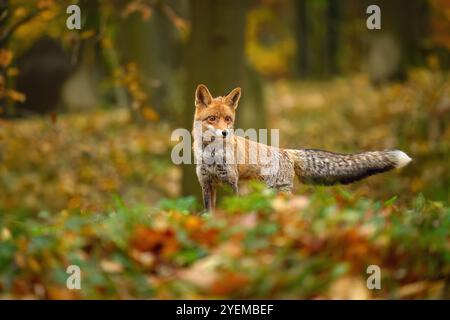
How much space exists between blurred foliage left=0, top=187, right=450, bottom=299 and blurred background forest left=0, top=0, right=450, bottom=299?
0.01 m

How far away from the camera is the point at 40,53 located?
2542 centimetres

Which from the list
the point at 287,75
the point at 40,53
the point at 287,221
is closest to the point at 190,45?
the point at 287,221

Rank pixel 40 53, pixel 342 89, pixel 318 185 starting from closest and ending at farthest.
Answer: pixel 318 185, pixel 40 53, pixel 342 89

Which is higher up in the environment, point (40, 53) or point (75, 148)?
point (40, 53)

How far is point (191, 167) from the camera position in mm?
12312

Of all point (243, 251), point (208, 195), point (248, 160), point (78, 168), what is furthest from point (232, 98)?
point (78, 168)

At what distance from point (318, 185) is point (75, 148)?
7954 mm

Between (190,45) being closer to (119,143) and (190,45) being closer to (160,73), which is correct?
(119,143)

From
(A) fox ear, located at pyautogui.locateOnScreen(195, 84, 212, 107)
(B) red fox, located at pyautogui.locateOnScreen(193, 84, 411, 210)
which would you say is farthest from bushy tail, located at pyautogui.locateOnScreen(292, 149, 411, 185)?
(A) fox ear, located at pyautogui.locateOnScreen(195, 84, 212, 107)

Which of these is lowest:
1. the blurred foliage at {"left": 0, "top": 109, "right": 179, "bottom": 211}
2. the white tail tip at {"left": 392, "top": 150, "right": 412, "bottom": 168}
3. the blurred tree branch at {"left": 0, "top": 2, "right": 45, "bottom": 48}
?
the blurred foliage at {"left": 0, "top": 109, "right": 179, "bottom": 211}

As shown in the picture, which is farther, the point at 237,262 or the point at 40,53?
the point at 40,53

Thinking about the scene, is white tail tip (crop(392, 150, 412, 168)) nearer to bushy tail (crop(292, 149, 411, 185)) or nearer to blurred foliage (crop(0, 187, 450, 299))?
bushy tail (crop(292, 149, 411, 185))

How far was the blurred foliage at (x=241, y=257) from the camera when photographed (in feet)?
16.3

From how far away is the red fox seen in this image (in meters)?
7.13
